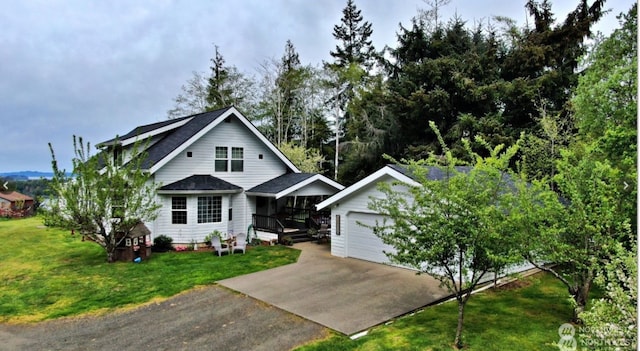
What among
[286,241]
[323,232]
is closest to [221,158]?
[286,241]

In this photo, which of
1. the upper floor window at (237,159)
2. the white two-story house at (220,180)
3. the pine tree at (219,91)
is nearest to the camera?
the white two-story house at (220,180)

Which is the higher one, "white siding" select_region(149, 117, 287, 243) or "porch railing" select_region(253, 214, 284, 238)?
"white siding" select_region(149, 117, 287, 243)

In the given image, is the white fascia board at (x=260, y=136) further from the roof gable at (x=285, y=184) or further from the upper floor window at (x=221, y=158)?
the upper floor window at (x=221, y=158)

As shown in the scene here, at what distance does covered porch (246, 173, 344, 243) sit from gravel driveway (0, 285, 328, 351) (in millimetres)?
8156

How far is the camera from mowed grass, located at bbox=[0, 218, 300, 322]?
8836 millimetres

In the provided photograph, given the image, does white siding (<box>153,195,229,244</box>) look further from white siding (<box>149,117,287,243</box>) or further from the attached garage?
the attached garage

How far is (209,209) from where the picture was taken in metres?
16.2

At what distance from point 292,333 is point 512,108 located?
21288mm

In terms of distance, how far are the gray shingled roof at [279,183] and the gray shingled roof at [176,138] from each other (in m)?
3.87

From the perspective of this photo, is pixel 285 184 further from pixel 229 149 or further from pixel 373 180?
pixel 373 180

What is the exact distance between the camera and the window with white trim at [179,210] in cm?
1555

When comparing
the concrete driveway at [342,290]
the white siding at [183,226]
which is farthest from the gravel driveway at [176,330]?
the white siding at [183,226]

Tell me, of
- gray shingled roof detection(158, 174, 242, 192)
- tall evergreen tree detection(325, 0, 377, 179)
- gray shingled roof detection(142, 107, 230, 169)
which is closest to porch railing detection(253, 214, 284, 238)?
gray shingled roof detection(158, 174, 242, 192)

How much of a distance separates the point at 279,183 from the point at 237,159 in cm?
242
